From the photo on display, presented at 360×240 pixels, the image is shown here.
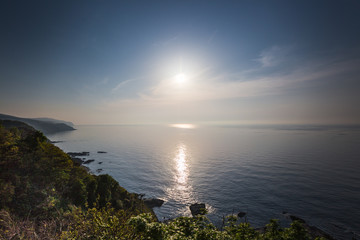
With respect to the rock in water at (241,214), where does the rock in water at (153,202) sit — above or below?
below

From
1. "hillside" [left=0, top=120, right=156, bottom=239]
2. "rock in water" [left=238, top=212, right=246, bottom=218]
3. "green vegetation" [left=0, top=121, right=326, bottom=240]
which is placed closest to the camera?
"green vegetation" [left=0, top=121, right=326, bottom=240]

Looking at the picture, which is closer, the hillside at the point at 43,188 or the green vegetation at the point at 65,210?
the green vegetation at the point at 65,210

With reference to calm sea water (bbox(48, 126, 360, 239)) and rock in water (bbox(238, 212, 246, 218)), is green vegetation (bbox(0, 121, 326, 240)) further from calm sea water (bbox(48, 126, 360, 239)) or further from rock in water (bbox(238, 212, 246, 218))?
calm sea water (bbox(48, 126, 360, 239))

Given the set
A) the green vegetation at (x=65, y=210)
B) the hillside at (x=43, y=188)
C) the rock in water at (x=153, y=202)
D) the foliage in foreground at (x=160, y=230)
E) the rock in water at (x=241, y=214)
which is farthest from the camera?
the rock in water at (x=153, y=202)

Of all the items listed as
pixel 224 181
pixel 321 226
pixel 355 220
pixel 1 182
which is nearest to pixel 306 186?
pixel 355 220

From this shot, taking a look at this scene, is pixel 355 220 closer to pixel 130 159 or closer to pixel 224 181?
pixel 224 181

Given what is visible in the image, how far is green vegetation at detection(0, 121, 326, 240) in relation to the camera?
8703 millimetres

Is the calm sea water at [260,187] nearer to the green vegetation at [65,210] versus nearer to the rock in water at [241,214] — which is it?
the rock in water at [241,214]

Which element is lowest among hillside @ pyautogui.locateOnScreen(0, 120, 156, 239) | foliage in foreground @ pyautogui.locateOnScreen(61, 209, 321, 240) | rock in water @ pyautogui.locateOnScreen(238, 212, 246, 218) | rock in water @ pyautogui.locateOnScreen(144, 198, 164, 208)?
rock in water @ pyautogui.locateOnScreen(144, 198, 164, 208)

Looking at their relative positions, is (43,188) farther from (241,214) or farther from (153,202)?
(241,214)

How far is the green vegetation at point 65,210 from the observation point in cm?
870

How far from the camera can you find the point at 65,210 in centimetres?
2142

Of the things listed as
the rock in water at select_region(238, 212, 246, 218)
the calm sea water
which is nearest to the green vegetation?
the rock in water at select_region(238, 212, 246, 218)

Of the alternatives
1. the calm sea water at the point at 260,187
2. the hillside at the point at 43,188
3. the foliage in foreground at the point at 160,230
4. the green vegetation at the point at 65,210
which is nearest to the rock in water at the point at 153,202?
the calm sea water at the point at 260,187
